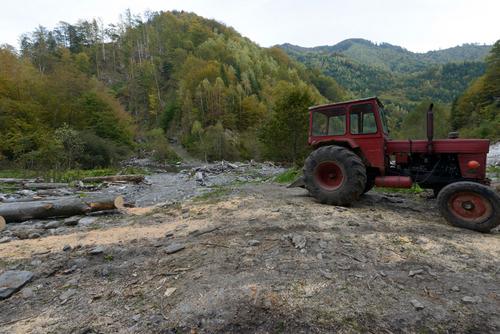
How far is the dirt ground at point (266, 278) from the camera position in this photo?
1.96m

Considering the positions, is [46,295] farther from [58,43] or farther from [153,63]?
[58,43]

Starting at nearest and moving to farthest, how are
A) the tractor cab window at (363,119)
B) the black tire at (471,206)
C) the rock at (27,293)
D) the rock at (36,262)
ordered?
the rock at (27,293) < the rock at (36,262) < the black tire at (471,206) < the tractor cab window at (363,119)

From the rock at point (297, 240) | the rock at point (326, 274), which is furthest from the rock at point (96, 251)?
the rock at point (326, 274)

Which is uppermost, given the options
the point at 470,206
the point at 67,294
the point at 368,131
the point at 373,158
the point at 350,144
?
the point at 368,131

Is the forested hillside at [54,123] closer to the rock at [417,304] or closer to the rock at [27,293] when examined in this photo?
the rock at [27,293]

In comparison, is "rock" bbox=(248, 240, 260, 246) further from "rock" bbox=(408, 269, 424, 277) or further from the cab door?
the cab door

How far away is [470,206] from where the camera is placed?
3957 mm

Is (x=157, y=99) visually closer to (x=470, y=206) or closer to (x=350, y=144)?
(x=350, y=144)

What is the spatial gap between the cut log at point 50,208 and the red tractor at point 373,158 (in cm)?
495

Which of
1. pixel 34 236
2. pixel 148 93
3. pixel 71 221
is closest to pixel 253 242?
pixel 34 236

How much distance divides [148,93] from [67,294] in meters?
60.5

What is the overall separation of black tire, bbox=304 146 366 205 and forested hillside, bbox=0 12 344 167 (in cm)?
1074

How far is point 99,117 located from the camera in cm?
2486

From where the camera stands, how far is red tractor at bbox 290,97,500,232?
181 inches
